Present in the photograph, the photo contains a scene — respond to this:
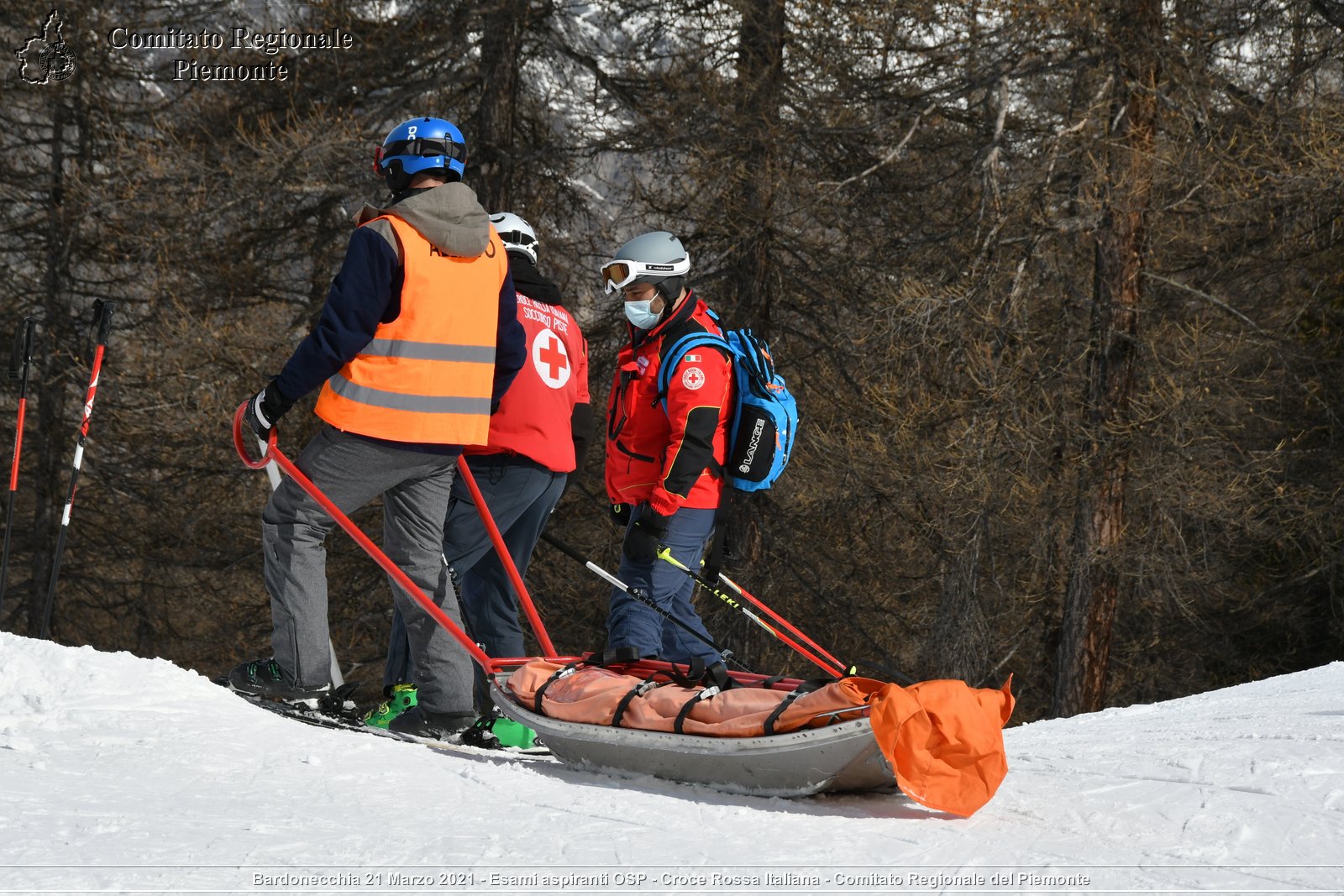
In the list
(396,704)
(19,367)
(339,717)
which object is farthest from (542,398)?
(19,367)

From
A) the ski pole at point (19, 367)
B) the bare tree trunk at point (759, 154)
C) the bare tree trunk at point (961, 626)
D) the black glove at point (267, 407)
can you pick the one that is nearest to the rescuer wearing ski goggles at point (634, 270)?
the black glove at point (267, 407)

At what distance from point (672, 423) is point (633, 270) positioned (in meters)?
0.62

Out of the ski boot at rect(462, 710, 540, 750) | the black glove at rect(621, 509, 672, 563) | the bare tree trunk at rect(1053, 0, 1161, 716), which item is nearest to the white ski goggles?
the black glove at rect(621, 509, 672, 563)

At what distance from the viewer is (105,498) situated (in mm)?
14203

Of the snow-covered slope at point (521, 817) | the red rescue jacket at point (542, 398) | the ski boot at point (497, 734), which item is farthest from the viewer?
the red rescue jacket at point (542, 398)

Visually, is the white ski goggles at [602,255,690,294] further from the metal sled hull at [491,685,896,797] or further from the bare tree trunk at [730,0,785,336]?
the bare tree trunk at [730,0,785,336]

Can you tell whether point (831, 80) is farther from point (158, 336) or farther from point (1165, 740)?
point (1165, 740)

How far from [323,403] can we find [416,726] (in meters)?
1.14

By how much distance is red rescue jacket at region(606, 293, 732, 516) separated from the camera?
4586 mm

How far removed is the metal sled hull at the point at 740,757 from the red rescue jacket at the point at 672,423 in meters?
1.23

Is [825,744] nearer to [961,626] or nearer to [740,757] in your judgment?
[740,757]

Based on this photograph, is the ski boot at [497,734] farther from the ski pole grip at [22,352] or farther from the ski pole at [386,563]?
the ski pole grip at [22,352]

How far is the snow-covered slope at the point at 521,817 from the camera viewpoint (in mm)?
2502

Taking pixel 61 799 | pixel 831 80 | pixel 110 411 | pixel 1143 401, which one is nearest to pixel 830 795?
pixel 61 799
